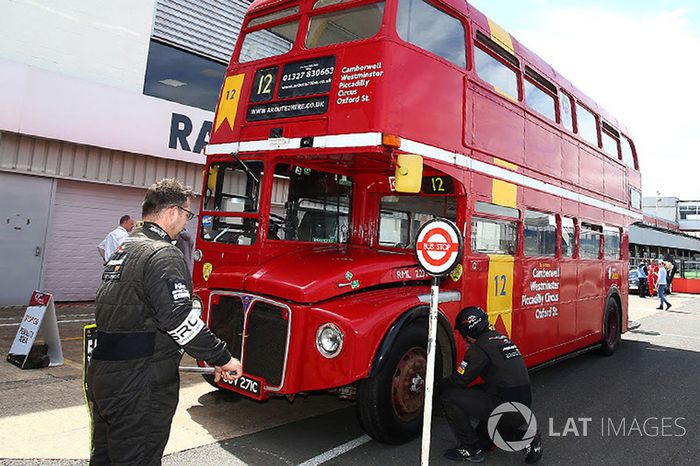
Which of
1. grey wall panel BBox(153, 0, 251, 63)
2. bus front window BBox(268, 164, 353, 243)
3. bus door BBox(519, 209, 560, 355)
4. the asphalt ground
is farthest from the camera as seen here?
grey wall panel BBox(153, 0, 251, 63)

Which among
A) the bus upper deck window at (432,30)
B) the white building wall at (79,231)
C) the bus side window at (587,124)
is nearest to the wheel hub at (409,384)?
the bus upper deck window at (432,30)

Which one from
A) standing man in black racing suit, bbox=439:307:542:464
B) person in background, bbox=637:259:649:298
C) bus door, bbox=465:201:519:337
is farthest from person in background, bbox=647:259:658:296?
standing man in black racing suit, bbox=439:307:542:464

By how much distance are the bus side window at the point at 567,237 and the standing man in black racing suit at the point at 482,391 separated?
11.4 ft

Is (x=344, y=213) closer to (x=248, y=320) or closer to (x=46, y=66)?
(x=248, y=320)

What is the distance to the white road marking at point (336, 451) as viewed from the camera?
3795 mm

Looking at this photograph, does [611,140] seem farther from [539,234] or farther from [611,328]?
[539,234]

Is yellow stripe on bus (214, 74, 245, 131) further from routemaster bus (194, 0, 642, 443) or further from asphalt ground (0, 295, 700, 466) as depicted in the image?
asphalt ground (0, 295, 700, 466)

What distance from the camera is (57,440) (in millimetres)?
3916

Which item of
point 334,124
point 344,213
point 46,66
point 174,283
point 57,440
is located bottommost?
point 57,440

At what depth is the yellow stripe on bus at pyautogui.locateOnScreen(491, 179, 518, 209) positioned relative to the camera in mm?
5523

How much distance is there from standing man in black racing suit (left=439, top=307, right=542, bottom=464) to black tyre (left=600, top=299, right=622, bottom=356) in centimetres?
539

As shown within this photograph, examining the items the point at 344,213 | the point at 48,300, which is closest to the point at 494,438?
the point at 344,213

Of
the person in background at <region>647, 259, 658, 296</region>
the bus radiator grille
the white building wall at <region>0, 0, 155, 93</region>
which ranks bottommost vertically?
the bus radiator grille

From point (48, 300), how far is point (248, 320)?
126 inches
